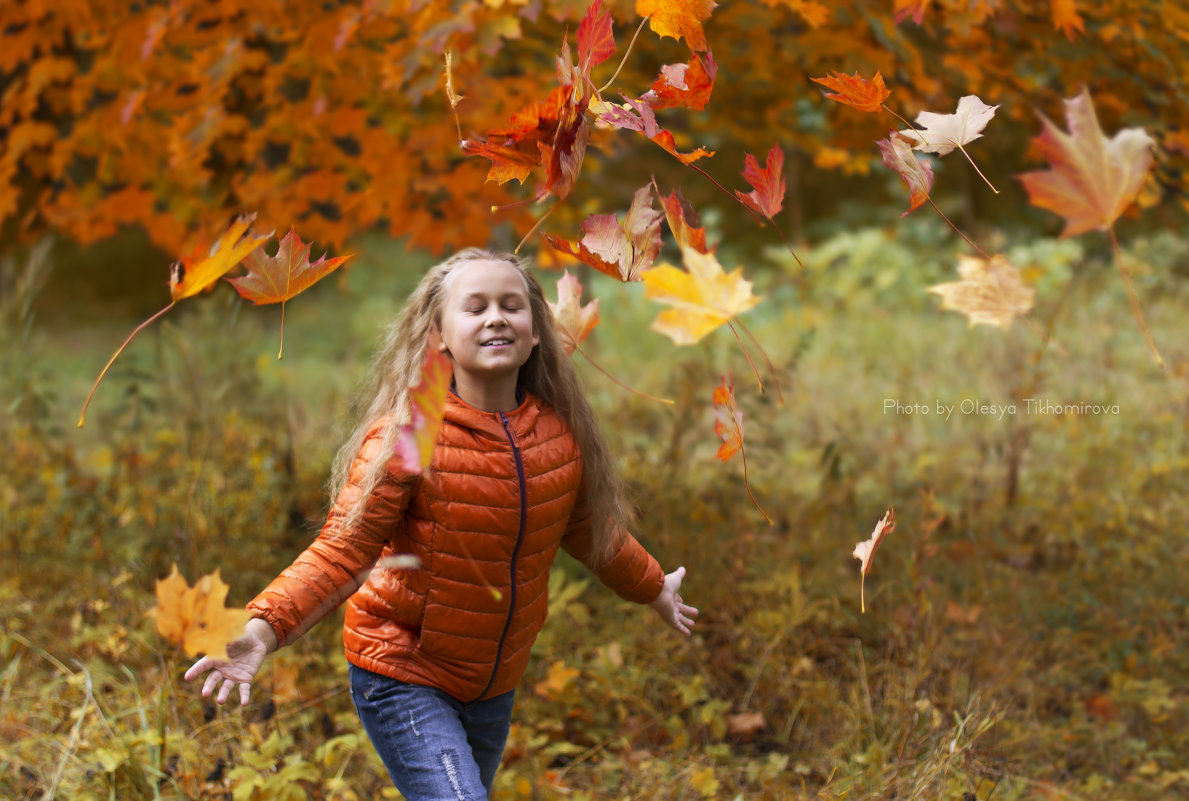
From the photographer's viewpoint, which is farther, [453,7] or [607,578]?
[453,7]

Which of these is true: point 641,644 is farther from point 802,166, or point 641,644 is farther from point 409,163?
point 802,166

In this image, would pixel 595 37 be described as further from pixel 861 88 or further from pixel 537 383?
pixel 537 383

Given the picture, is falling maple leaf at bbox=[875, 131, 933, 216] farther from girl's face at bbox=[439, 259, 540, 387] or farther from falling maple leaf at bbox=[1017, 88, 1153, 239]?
girl's face at bbox=[439, 259, 540, 387]

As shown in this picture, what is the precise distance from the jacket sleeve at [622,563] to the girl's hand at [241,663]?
0.66 metres

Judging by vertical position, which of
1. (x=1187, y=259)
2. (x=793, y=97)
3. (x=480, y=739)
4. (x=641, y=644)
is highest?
(x=793, y=97)

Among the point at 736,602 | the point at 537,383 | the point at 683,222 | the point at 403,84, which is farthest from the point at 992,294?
the point at 403,84

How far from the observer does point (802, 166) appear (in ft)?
31.8

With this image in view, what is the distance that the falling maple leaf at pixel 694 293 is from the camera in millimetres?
1117

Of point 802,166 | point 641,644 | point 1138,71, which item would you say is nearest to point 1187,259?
point 802,166

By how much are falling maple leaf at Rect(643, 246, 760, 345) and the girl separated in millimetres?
605

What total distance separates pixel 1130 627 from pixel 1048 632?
26 cm

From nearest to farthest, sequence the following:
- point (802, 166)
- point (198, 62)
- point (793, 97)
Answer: point (198, 62) < point (793, 97) < point (802, 166)

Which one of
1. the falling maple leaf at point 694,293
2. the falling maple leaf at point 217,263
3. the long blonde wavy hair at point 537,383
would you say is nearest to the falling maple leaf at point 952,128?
the falling maple leaf at point 694,293

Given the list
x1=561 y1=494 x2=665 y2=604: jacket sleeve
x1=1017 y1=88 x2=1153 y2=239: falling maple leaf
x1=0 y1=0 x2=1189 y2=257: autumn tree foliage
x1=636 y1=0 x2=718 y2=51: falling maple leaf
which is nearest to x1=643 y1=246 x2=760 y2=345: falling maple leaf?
x1=1017 y1=88 x2=1153 y2=239: falling maple leaf
